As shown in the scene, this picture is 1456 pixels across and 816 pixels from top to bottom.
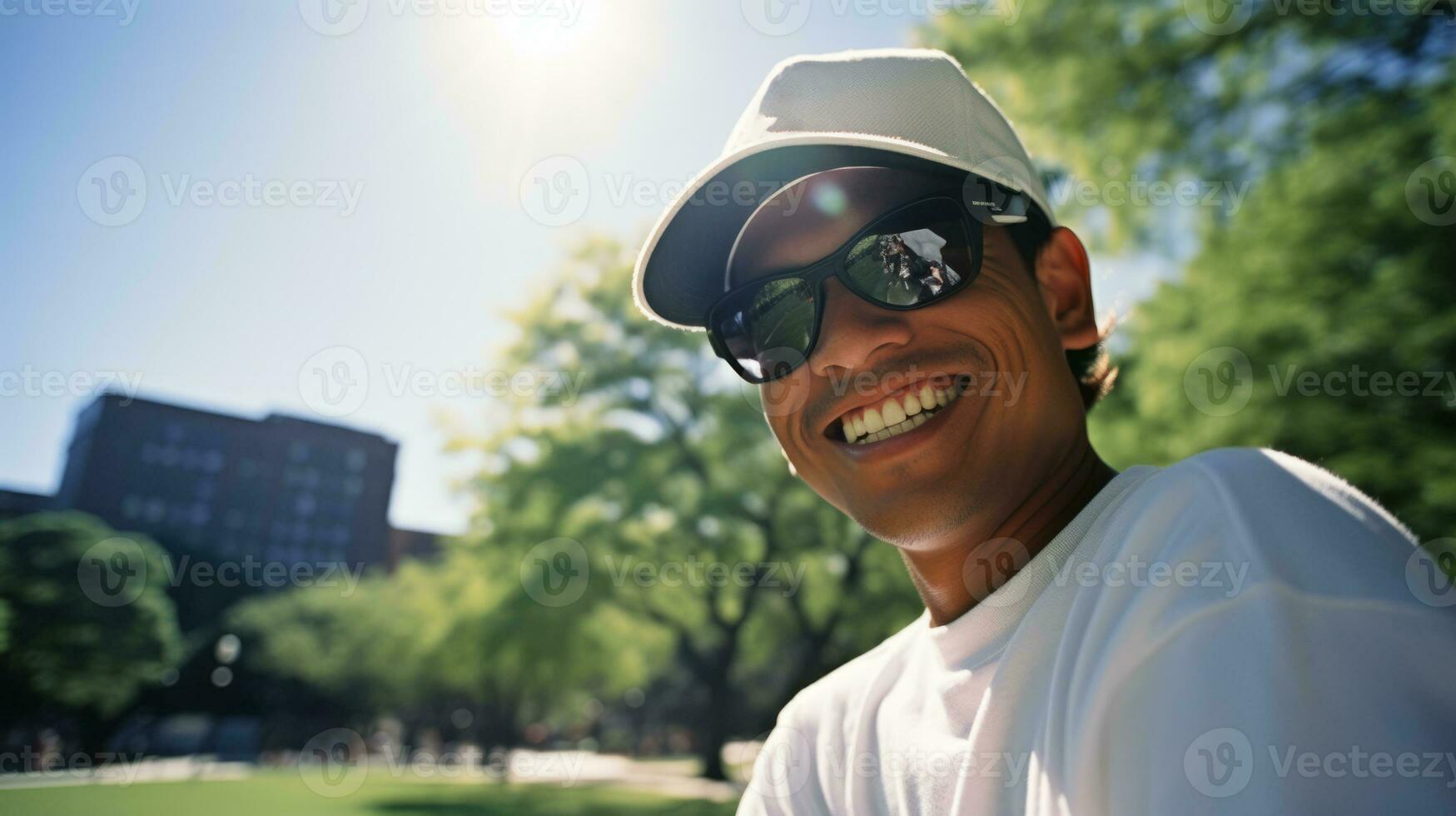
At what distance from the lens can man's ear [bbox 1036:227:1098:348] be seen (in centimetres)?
182

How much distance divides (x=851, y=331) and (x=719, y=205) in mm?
414

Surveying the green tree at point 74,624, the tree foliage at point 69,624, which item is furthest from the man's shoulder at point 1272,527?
the tree foliage at point 69,624

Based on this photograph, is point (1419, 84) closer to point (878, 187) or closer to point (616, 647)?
point (878, 187)

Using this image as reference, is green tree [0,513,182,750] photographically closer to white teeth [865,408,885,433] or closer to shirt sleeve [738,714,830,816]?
shirt sleeve [738,714,830,816]

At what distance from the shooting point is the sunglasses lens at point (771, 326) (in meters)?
1.80

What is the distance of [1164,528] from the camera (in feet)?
3.47

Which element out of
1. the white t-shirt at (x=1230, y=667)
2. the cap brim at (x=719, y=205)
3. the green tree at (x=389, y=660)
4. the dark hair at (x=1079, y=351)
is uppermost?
the cap brim at (x=719, y=205)

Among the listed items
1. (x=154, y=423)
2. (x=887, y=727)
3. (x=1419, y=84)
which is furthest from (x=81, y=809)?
(x=154, y=423)

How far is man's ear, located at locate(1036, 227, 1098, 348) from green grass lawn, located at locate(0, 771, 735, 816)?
19.7m

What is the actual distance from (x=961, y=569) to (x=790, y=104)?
3.07ft

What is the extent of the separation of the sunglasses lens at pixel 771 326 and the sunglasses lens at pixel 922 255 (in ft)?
0.55

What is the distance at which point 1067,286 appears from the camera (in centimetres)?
185

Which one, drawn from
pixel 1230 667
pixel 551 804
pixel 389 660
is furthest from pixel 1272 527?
pixel 389 660

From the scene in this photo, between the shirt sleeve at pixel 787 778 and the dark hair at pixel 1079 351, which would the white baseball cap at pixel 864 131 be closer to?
the dark hair at pixel 1079 351
